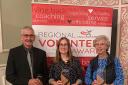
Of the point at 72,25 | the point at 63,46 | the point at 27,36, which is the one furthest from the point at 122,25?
the point at 27,36

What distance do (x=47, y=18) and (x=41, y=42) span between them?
1.05ft

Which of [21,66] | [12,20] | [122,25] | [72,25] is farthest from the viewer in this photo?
[12,20]

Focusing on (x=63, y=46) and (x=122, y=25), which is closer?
(x=63, y=46)

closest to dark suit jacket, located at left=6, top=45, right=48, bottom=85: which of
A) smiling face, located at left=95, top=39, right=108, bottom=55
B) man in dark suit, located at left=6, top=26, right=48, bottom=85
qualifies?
man in dark suit, located at left=6, top=26, right=48, bottom=85

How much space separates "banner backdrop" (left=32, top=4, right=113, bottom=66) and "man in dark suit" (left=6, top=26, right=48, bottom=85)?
0.77ft

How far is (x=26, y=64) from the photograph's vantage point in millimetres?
2619

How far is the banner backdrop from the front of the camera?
285 centimetres

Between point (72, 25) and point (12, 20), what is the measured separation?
1.01 meters

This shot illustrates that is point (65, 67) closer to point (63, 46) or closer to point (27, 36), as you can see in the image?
point (63, 46)

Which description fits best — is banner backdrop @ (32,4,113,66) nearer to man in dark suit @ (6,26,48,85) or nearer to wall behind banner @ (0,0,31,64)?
man in dark suit @ (6,26,48,85)

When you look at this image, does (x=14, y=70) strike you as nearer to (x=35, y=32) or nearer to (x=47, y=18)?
(x=35, y=32)

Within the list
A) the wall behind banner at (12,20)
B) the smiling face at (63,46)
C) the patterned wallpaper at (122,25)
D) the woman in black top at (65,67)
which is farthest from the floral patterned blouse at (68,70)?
the wall behind banner at (12,20)

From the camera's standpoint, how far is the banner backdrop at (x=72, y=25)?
285 cm

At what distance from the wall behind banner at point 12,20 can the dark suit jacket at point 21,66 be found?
2.56 feet
